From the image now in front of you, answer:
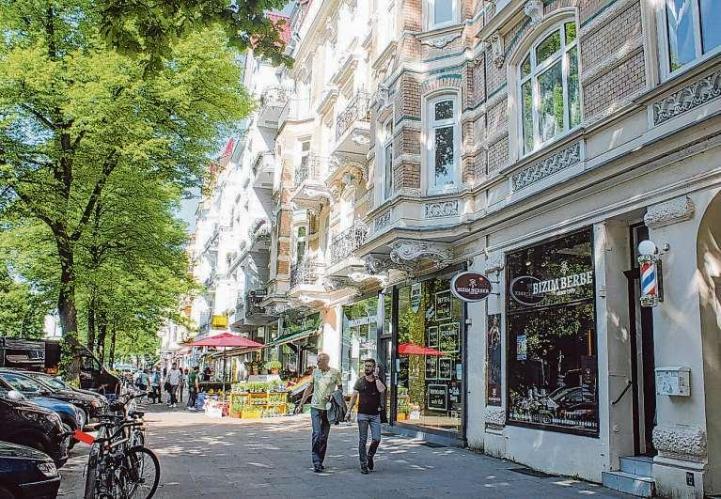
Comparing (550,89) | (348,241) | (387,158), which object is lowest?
(348,241)

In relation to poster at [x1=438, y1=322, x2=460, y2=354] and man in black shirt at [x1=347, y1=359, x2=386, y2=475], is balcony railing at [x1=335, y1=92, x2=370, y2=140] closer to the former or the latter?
poster at [x1=438, y1=322, x2=460, y2=354]

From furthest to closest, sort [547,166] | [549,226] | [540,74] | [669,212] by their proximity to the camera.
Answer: [540,74] → [547,166] → [549,226] → [669,212]

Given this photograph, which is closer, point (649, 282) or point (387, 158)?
point (649, 282)

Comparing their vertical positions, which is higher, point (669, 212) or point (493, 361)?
point (669, 212)

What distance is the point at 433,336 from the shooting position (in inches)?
602

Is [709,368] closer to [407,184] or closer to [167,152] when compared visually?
[407,184]

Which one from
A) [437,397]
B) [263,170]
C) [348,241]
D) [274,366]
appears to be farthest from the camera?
[263,170]

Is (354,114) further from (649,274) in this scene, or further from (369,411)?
(649,274)

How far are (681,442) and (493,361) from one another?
4.75 metres

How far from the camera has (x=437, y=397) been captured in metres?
14.8

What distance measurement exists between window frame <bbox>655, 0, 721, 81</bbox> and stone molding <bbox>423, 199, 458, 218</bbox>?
571cm

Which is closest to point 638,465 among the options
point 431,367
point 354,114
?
point 431,367

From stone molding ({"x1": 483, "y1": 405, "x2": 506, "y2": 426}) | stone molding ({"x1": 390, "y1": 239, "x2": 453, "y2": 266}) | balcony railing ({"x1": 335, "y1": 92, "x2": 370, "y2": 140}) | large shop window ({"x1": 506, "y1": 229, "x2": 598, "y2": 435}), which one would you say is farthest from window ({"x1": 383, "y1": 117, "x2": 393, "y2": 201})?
stone molding ({"x1": 483, "y1": 405, "x2": 506, "y2": 426})

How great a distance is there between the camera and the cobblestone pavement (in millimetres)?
8625
